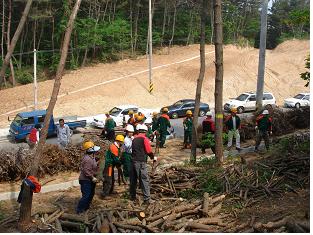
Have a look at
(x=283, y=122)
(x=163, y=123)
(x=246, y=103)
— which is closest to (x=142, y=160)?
(x=163, y=123)

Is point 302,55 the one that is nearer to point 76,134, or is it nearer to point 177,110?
point 177,110

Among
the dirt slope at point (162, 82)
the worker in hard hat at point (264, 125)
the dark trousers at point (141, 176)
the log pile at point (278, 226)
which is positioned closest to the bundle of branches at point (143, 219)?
the log pile at point (278, 226)

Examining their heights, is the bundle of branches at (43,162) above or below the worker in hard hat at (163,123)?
below

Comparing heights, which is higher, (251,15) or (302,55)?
(251,15)

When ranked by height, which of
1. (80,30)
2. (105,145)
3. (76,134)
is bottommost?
(76,134)

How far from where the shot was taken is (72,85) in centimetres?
4038

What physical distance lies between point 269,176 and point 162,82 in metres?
31.1

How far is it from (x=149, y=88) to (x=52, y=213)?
30.0 meters

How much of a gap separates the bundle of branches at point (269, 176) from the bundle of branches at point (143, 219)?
39.3 inches

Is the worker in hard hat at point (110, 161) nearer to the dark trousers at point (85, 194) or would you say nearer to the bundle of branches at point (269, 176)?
the dark trousers at point (85, 194)

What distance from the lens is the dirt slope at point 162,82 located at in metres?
35.8

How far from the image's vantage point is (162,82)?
41156 millimetres

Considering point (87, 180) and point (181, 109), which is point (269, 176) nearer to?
point (87, 180)

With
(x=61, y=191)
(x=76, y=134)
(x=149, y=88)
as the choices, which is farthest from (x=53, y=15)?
(x=61, y=191)
